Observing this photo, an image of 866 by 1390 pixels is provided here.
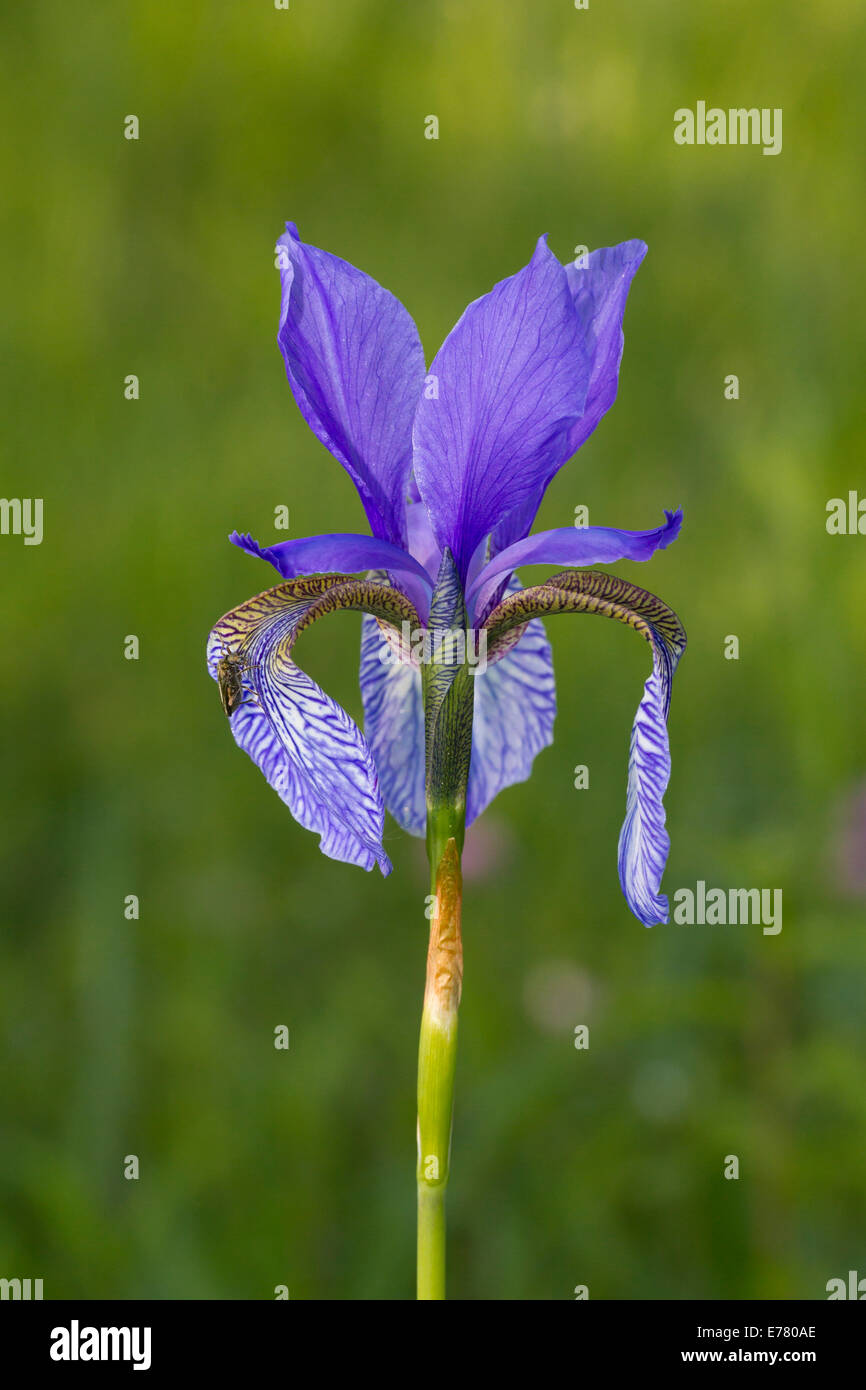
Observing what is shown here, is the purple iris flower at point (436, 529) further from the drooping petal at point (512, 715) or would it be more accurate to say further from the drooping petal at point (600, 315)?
the drooping petal at point (512, 715)

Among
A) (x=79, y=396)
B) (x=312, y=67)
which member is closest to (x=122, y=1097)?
(x=79, y=396)

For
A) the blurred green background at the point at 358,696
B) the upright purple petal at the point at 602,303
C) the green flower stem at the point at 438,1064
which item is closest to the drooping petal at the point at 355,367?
the upright purple petal at the point at 602,303

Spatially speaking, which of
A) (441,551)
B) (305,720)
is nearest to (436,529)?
(441,551)

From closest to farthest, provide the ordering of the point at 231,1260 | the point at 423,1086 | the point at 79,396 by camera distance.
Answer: the point at 423,1086 → the point at 231,1260 → the point at 79,396

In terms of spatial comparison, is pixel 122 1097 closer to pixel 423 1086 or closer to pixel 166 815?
pixel 166 815

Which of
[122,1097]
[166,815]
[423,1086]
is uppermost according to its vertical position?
[166,815]
